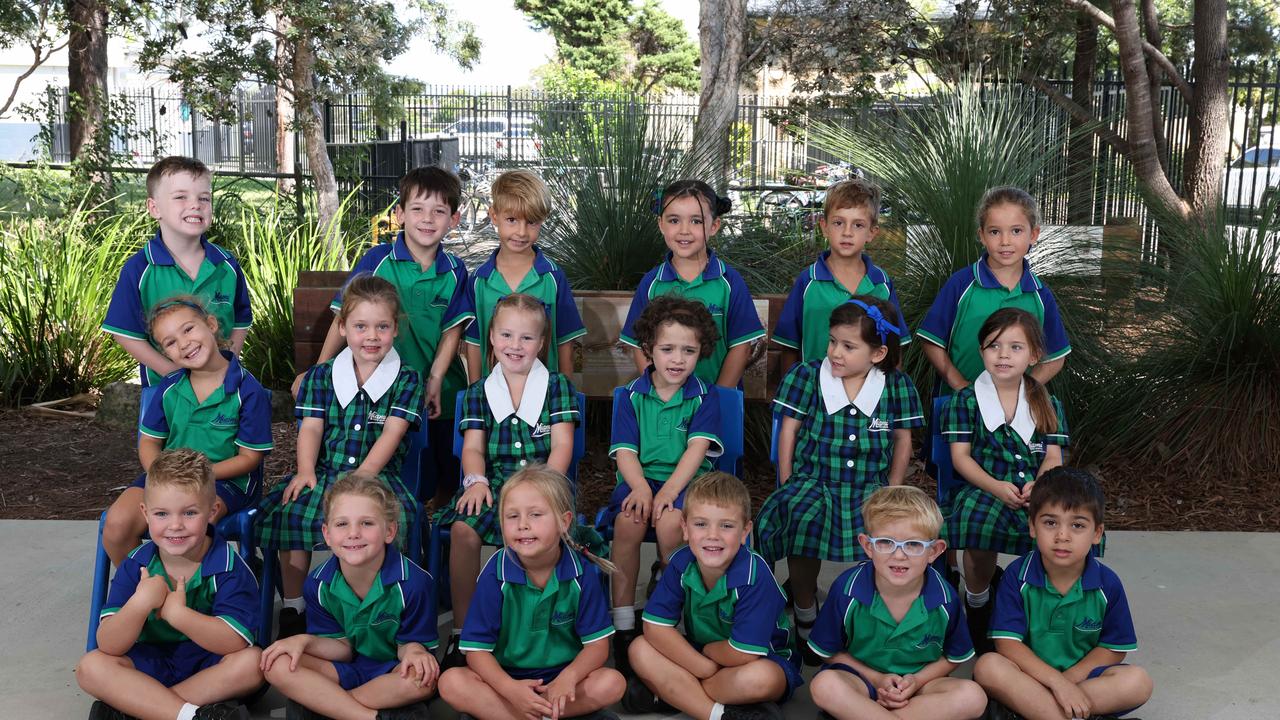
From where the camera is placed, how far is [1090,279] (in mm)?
5215

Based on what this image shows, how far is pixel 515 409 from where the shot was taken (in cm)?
349

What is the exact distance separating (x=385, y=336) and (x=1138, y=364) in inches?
135

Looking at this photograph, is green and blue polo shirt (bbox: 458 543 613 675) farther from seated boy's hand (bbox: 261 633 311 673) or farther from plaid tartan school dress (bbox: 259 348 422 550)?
plaid tartan school dress (bbox: 259 348 422 550)

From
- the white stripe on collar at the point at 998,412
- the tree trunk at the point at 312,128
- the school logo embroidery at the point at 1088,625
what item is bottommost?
the school logo embroidery at the point at 1088,625

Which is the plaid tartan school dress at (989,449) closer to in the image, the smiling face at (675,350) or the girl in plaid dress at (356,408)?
the smiling face at (675,350)

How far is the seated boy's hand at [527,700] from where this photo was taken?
2836mm

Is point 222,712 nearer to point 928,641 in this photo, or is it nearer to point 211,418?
point 211,418

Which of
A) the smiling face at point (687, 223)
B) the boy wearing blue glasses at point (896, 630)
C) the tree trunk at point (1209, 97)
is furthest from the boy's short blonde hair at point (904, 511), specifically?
the tree trunk at point (1209, 97)

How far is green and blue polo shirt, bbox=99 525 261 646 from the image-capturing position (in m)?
2.96

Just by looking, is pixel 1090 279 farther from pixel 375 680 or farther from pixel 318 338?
pixel 375 680

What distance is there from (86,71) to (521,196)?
25.6 feet

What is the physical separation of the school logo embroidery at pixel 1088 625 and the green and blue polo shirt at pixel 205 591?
7.10ft

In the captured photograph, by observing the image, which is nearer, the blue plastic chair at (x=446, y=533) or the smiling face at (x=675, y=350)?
the blue plastic chair at (x=446, y=533)

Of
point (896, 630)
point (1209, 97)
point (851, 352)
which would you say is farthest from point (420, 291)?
point (1209, 97)
